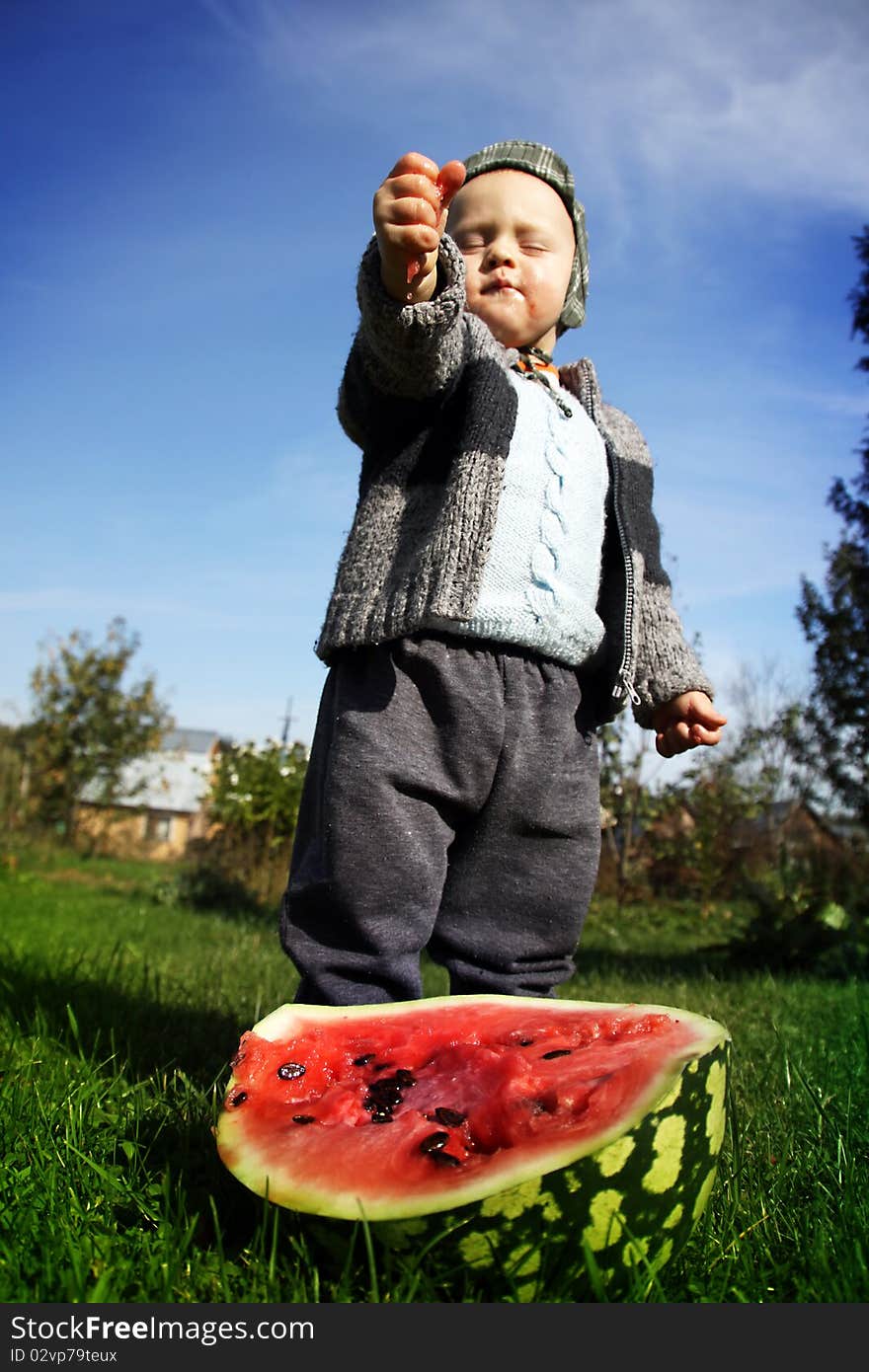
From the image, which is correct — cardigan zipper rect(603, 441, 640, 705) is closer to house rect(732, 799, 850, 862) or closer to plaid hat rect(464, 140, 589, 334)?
plaid hat rect(464, 140, 589, 334)

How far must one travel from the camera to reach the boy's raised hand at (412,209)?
6.46ft

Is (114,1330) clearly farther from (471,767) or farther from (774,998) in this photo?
(774,998)

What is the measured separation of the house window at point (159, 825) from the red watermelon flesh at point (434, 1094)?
42.7 m

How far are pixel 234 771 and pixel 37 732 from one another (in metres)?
14.3

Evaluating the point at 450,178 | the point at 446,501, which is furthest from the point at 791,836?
the point at 450,178

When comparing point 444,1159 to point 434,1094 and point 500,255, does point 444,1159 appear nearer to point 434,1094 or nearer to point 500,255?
point 434,1094

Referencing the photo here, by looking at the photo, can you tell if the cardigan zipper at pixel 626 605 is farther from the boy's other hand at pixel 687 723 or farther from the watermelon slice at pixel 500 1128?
the watermelon slice at pixel 500 1128

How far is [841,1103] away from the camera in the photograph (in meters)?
2.10

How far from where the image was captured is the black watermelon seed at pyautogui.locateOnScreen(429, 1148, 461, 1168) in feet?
4.13

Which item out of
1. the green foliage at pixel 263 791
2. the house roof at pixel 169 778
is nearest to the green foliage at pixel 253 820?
the green foliage at pixel 263 791

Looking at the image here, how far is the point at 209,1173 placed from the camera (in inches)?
65.6

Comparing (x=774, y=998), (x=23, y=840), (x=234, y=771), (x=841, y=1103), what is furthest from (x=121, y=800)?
(x=841, y=1103)

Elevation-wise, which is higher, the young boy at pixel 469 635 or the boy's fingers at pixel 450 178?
the boy's fingers at pixel 450 178

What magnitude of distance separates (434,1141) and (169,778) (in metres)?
48.1
